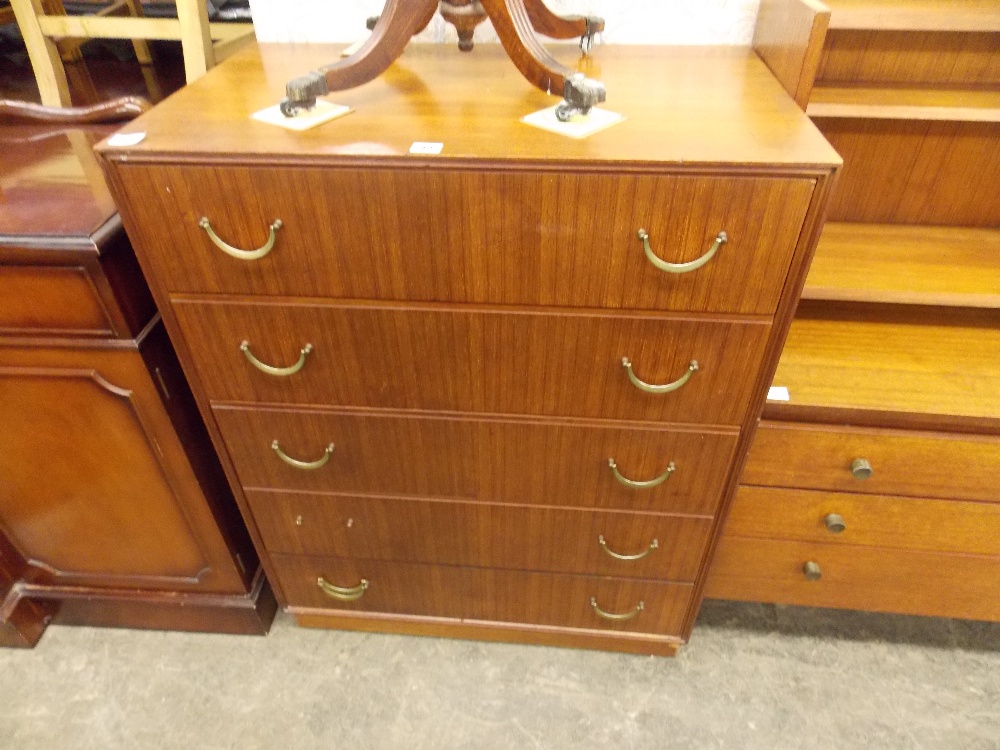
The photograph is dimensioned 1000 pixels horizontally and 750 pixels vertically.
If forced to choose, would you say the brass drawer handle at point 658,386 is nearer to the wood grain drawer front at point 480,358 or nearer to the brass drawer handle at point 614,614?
the wood grain drawer front at point 480,358

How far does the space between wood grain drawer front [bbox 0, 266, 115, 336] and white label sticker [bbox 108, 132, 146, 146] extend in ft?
0.63

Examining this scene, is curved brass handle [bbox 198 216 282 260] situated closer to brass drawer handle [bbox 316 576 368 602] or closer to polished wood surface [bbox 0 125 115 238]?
polished wood surface [bbox 0 125 115 238]

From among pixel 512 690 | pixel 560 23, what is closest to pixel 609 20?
pixel 560 23

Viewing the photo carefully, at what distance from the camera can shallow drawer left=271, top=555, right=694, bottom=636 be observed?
1.13 meters

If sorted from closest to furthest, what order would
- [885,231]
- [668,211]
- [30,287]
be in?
[668,211] → [30,287] → [885,231]

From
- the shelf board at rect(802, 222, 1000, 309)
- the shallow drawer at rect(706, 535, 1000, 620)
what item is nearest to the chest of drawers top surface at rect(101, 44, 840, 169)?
the shelf board at rect(802, 222, 1000, 309)

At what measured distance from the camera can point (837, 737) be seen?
1.15 meters

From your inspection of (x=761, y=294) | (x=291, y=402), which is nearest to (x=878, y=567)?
(x=761, y=294)

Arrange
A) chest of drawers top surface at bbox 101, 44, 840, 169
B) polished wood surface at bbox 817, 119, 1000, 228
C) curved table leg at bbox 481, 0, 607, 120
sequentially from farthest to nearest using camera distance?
polished wood surface at bbox 817, 119, 1000, 228
curved table leg at bbox 481, 0, 607, 120
chest of drawers top surface at bbox 101, 44, 840, 169

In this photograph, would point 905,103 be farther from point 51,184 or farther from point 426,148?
point 51,184

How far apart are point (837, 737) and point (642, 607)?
1.38ft

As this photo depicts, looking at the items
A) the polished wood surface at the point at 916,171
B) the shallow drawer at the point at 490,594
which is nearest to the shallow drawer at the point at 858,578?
the shallow drawer at the point at 490,594

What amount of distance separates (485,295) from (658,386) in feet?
0.80

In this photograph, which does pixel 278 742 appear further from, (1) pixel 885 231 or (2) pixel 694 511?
(1) pixel 885 231
